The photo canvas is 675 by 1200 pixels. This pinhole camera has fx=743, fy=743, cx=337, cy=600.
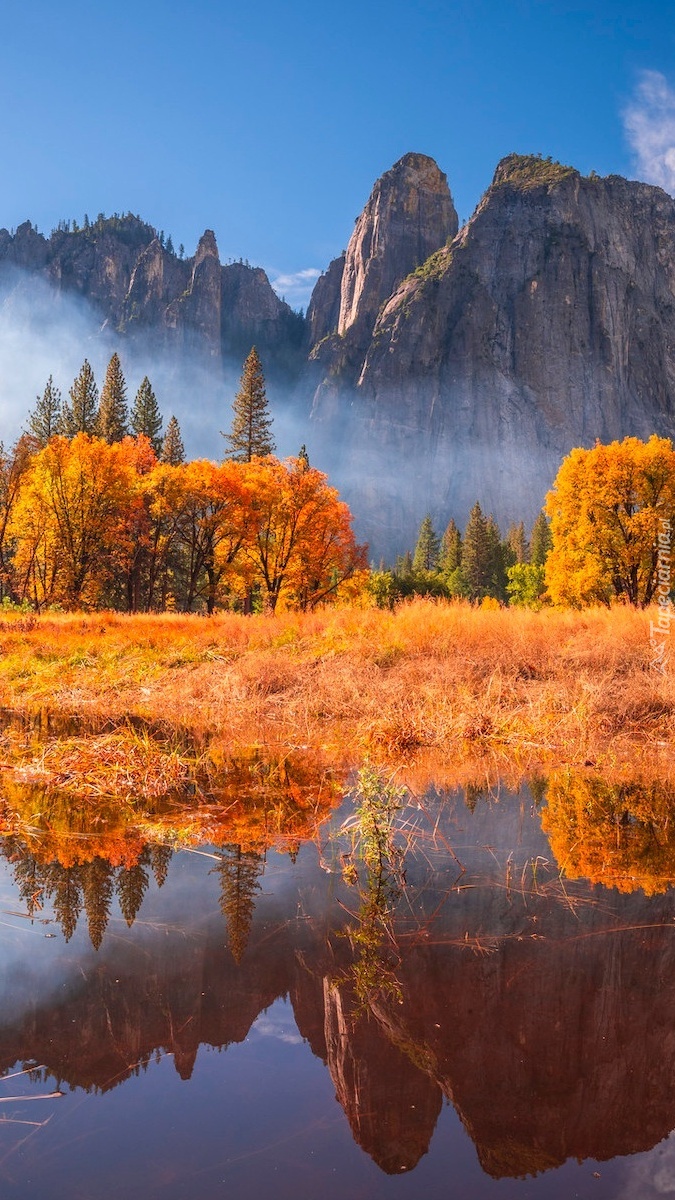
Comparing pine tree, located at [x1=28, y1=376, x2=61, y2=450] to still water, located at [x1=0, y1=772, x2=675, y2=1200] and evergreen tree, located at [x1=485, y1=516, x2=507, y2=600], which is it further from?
still water, located at [x1=0, y1=772, x2=675, y2=1200]

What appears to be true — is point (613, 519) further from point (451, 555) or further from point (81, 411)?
point (451, 555)

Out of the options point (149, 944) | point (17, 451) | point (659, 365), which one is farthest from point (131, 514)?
point (659, 365)

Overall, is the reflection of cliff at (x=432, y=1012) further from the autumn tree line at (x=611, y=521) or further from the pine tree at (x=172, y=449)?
the pine tree at (x=172, y=449)

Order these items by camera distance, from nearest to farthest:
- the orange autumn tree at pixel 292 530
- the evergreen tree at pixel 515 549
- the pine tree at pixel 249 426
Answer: the orange autumn tree at pixel 292 530 → the pine tree at pixel 249 426 → the evergreen tree at pixel 515 549

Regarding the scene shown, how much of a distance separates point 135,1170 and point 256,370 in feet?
227

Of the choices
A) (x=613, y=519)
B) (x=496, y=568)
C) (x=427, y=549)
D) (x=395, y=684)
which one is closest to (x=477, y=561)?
(x=496, y=568)

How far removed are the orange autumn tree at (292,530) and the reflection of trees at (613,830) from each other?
34.9 metres

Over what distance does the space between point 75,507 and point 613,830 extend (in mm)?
38696

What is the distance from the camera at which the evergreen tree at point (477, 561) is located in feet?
301

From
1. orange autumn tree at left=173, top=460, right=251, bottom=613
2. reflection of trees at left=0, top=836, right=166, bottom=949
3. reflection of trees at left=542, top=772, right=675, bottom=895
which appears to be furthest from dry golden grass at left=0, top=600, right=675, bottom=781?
orange autumn tree at left=173, top=460, right=251, bottom=613

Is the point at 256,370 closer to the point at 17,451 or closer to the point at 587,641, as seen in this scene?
the point at 17,451

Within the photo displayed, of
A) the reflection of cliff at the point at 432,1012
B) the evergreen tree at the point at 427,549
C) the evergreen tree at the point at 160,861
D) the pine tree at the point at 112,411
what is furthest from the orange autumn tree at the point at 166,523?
the evergreen tree at the point at 427,549

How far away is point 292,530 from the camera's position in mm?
46281

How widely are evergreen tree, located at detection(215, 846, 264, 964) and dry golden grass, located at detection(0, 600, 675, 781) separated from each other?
14.2 ft
